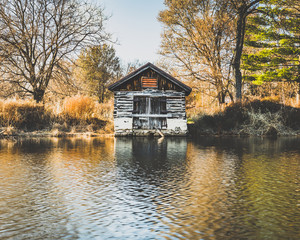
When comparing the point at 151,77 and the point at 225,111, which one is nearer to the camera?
the point at 151,77

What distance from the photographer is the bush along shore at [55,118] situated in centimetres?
2139

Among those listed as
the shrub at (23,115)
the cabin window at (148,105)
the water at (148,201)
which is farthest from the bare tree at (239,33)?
the water at (148,201)

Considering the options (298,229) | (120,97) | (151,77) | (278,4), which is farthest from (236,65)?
(298,229)

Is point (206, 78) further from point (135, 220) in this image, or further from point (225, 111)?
point (135, 220)

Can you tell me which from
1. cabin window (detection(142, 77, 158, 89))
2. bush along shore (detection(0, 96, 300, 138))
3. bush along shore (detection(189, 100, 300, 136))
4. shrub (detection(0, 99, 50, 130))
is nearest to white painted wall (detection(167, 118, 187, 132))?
bush along shore (detection(189, 100, 300, 136))

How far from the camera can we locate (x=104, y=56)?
152 feet

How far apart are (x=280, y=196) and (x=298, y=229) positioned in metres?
1.58

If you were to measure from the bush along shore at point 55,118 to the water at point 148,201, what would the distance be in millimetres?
14207

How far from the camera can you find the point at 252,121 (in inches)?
959

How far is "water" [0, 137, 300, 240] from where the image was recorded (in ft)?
11.5

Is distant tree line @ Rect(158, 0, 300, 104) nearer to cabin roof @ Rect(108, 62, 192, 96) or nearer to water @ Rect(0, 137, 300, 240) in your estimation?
cabin roof @ Rect(108, 62, 192, 96)

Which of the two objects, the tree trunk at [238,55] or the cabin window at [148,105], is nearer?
the cabin window at [148,105]

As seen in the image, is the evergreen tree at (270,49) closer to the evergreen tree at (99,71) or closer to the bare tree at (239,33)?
the bare tree at (239,33)

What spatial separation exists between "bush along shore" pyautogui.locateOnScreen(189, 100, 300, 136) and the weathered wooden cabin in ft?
8.17
